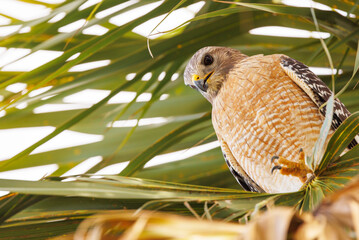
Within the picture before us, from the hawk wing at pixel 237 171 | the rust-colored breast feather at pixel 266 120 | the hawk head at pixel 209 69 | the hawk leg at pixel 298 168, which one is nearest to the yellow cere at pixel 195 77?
the hawk head at pixel 209 69

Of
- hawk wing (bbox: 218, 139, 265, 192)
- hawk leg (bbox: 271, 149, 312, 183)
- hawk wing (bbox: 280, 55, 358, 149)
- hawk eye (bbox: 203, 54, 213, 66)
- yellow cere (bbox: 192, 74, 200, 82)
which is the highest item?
Answer: hawk eye (bbox: 203, 54, 213, 66)

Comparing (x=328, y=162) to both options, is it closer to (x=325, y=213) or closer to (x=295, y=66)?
(x=325, y=213)

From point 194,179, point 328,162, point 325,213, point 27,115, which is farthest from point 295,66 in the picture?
point 325,213

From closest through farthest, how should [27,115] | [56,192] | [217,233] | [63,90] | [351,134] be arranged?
[217,233] → [56,192] → [351,134] → [63,90] → [27,115]

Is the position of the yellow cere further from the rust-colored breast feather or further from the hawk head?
the rust-colored breast feather

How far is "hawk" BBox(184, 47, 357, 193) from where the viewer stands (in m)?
1.20

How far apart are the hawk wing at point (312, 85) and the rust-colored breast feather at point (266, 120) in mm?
25

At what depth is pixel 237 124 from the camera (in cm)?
131

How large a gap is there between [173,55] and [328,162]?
2.20ft

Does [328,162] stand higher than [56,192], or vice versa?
[56,192]

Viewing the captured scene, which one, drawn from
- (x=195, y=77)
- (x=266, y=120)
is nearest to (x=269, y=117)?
(x=266, y=120)

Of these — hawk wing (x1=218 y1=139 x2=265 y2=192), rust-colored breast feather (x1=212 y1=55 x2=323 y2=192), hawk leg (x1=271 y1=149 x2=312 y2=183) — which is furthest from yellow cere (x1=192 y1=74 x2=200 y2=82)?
hawk leg (x1=271 y1=149 x2=312 y2=183)

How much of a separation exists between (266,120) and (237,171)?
264 millimetres

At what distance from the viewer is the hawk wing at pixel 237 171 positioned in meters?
1.41
